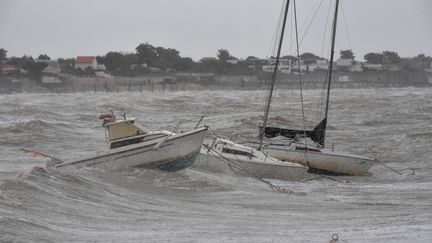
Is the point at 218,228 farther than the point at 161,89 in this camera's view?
No

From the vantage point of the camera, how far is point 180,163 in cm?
2067

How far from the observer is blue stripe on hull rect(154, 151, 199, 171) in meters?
20.4

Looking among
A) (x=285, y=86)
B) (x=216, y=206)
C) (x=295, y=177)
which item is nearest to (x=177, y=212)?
(x=216, y=206)

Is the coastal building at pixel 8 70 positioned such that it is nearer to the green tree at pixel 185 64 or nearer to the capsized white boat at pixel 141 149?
the green tree at pixel 185 64

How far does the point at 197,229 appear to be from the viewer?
12.6 meters

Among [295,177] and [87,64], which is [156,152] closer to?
[295,177]

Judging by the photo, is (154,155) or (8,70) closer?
(154,155)

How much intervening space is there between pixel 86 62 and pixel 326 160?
15541cm

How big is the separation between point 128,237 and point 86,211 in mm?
2713

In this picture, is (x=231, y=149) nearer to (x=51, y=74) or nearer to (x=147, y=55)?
(x=51, y=74)

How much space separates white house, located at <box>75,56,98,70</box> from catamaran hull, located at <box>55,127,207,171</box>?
156m

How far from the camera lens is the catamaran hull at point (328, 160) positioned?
2461 cm

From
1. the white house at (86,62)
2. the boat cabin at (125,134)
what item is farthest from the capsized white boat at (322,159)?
the white house at (86,62)

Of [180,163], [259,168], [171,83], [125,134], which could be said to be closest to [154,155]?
[180,163]
